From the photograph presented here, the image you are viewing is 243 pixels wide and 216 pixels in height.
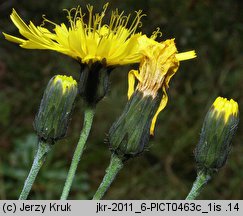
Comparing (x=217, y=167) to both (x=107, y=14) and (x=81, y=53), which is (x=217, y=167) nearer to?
(x=81, y=53)

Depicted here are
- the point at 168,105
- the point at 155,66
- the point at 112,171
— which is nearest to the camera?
the point at 112,171

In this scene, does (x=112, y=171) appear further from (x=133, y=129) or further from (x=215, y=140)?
(x=215, y=140)

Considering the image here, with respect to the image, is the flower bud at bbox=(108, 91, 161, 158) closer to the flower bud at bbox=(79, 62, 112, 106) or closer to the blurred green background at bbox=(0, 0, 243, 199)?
the flower bud at bbox=(79, 62, 112, 106)

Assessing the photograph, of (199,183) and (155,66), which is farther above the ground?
(155,66)

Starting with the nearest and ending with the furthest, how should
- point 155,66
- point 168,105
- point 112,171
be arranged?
point 112,171, point 155,66, point 168,105

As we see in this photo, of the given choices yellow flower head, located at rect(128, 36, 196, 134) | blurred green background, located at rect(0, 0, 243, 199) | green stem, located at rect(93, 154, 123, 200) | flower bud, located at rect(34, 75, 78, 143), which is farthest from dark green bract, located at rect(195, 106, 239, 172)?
blurred green background, located at rect(0, 0, 243, 199)

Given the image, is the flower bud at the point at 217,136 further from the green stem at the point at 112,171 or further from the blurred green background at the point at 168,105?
the blurred green background at the point at 168,105

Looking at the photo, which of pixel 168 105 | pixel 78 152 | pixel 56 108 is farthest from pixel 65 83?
pixel 168 105
